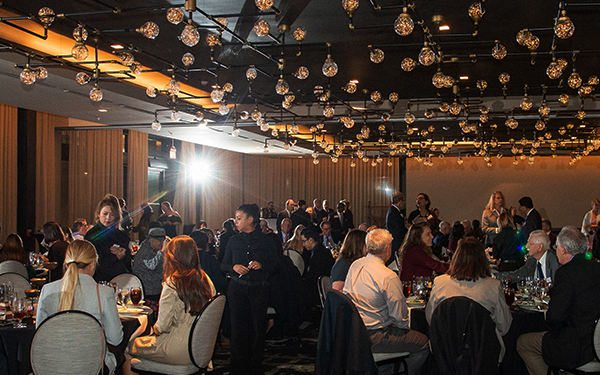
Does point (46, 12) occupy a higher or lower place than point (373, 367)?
higher

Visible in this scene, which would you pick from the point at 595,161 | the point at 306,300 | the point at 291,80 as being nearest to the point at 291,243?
the point at 306,300

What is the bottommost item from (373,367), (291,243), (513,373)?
(513,373)

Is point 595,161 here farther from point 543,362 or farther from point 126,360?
point 126,360

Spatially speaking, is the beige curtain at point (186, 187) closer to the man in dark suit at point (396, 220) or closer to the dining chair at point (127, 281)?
the man in dark suit at point (396, 220)

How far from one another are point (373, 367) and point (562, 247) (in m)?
1.74

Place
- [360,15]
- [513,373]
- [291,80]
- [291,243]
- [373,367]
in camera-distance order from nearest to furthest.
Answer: [373,367] < [513,373] < [360,15] < [291,243] < [291,80]

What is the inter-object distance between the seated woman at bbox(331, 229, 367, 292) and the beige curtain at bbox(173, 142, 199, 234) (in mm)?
11915

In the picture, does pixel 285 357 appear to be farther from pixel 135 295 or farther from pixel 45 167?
pixel 45 167

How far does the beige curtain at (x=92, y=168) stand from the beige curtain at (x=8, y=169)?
195 cm

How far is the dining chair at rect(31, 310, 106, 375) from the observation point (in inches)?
126

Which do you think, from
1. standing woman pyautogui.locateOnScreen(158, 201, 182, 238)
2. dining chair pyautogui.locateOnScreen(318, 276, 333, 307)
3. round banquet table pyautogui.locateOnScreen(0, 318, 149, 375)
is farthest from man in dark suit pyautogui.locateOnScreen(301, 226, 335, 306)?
standing woman pyautogui.locateOnScreen(158, 201, 182, 238)

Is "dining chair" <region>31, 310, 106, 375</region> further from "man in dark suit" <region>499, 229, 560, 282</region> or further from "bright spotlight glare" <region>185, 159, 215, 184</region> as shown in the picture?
"bright spotlight glare" <region>185, 159, 215, 184</region>

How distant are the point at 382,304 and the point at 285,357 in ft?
7.24

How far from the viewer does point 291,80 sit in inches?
329
